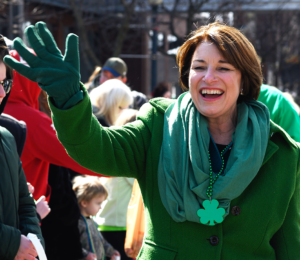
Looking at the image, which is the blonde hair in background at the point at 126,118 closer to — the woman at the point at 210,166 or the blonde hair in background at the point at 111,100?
the blonde hair in background at the point at 111,100

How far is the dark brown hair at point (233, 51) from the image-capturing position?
2.40 metres

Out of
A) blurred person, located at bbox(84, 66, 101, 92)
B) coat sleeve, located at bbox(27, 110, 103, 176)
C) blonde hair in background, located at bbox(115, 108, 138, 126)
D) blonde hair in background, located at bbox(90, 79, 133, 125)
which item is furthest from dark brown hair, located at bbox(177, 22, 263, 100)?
blurred person, located at bbox(84, 66, 101, 92)

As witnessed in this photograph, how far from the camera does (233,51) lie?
240 centimetres

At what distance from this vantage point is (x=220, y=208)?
2242 mm

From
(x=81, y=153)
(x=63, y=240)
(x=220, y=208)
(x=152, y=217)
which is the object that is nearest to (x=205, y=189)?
(x=220, y=208)

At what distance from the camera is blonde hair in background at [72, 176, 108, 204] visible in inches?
161

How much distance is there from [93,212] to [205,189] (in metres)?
2.01

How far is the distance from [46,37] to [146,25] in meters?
11.7

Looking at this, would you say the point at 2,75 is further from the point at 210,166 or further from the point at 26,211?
the point at 210,166

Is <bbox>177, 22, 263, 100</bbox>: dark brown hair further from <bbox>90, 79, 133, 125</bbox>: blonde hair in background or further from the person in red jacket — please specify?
<bbox>90, 79, 133, 125</bbox>: blonde hair in background

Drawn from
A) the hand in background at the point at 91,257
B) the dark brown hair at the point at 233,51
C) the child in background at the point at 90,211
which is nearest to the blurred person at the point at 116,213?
the child in background at the point at 90,211

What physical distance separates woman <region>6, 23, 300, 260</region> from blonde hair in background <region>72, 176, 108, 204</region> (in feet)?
5.82

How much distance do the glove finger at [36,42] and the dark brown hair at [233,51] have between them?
0.94 meters

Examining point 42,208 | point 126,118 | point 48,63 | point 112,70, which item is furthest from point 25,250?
point 112,70
